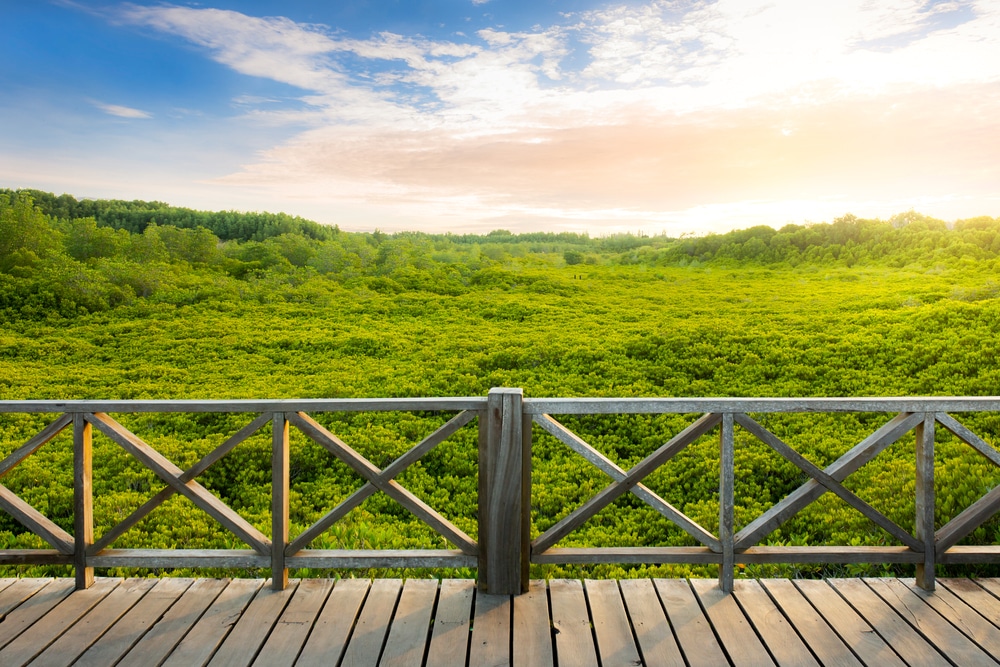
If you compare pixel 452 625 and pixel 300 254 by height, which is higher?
pixel 300 254

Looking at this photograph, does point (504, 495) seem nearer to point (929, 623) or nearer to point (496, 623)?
point (496, 623)

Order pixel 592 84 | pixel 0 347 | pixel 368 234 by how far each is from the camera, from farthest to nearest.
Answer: pixel 368 234, pixel 592 84, pixel 0 347

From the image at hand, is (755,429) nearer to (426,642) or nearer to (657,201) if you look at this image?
(426,642)

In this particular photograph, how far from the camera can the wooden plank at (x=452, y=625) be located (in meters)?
2.40

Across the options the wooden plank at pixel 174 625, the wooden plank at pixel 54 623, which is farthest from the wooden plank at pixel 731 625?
the wooden plank at pixel 54 623

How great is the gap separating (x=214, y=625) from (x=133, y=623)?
0.33 m

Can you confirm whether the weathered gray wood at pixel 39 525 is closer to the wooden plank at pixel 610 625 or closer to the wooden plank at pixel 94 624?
the wooden plank at pixel 94 624

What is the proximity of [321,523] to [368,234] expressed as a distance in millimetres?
40237

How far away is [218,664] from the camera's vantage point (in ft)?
7.73

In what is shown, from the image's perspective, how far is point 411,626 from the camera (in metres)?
2.63

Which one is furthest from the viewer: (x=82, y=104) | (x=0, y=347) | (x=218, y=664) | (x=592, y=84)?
(x=82, y=104)

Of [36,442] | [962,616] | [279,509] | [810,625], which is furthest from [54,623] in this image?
[962,616]

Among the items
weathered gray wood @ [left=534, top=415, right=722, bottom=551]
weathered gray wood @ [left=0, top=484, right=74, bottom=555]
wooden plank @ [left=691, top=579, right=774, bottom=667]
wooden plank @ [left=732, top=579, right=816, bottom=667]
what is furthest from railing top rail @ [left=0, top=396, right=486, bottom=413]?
→ wooden plank @ [left=732, top=579, right=816, bottom=667]

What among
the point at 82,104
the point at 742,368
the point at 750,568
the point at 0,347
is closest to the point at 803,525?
the point at 750,568
